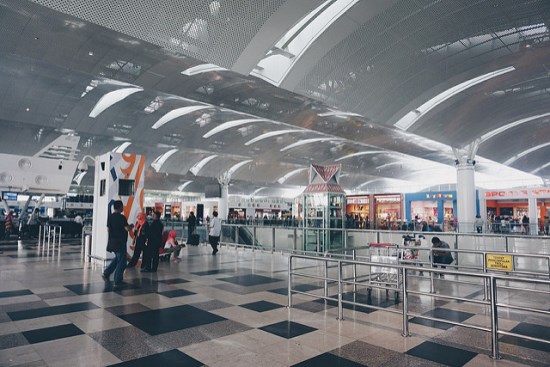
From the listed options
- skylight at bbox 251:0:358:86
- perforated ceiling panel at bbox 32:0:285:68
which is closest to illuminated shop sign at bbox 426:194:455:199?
skylight at bbox 251:0:358:86

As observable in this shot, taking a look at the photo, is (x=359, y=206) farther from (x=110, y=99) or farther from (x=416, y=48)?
(x=110, y=99)

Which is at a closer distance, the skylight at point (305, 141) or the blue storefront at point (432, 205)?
A: the blue storefront at point (432, 205)

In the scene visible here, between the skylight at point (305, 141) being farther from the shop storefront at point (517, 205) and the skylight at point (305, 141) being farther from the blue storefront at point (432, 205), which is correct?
the shop storefront at point (517, 205)

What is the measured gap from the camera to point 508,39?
52.5ft

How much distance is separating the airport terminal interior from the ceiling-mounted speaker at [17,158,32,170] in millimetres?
43

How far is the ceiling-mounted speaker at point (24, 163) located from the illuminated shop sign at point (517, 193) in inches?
1308

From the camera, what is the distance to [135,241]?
1158 centimetres

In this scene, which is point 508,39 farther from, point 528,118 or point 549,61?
point 528,118

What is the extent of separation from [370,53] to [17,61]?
18.8 meters

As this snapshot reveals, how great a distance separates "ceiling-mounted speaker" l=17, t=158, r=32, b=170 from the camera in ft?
51.5

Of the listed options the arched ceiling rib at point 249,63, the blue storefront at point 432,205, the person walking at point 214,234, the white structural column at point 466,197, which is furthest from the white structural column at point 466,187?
the person walking at point 214,234

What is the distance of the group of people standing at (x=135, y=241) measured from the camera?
8219 millimetres

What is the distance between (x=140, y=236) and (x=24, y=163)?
8632 millimetres

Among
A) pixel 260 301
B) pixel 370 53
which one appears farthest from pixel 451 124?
pixel 260 301
